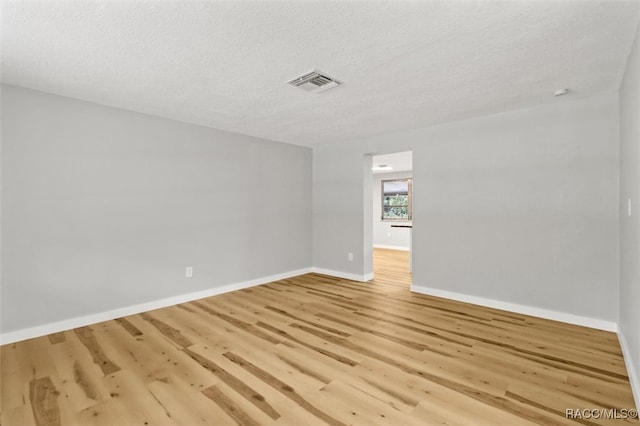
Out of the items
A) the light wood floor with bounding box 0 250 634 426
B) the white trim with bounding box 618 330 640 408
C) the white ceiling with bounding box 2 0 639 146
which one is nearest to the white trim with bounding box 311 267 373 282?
the light wood floor with bounding box 0 250 634 426

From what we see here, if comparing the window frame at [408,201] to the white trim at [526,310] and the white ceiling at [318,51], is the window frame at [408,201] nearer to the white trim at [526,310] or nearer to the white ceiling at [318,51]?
the white trim at [526,310]

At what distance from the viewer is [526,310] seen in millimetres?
3453

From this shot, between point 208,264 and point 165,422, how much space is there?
104 inches

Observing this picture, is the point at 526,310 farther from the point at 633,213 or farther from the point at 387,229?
the point at 387,229

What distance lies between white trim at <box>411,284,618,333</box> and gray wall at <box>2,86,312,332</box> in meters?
2.68

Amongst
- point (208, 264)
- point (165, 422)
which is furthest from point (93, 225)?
point (165, 422)

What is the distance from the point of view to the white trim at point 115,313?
2791mm

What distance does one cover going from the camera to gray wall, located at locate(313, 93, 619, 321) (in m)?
3.05

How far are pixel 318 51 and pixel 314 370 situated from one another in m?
2.40

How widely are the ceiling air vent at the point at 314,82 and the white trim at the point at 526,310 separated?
10.2 ft

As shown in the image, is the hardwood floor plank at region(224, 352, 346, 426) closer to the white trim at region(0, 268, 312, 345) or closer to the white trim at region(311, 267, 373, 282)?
the white trim at region(0, 268, 312, 345)

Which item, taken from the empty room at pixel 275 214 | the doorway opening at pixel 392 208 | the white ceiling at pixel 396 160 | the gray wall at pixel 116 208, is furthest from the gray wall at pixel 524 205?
the doorway opening at pixel 392 208

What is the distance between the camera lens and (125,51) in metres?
2.18

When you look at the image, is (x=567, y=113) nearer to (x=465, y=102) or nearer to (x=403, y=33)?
(x=465, y=102)
